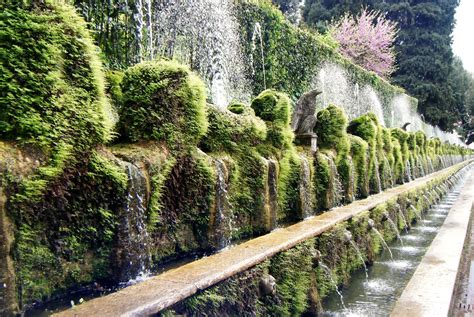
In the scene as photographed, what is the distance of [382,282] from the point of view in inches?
209

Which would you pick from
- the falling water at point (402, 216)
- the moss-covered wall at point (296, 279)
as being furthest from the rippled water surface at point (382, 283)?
the falling water at point (402, 216)

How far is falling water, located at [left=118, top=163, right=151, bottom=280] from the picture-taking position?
2.90 metres

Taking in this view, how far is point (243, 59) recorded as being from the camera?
400 inches

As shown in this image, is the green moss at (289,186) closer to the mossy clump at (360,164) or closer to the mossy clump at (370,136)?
the mossy clump at (360,164)

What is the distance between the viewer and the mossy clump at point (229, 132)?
4.21 meters

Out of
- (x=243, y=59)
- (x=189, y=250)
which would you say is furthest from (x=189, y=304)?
(x=243, y=59)

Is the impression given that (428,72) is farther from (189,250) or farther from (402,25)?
(189,250)

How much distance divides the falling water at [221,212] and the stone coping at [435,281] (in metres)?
1.41

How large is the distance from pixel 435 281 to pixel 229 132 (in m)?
2.28

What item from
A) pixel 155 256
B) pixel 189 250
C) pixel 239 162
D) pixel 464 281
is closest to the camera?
pixel 155 256

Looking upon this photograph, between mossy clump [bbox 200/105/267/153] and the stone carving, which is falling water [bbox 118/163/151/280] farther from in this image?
the stone carving

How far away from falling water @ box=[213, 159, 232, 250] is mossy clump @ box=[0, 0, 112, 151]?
1166 mm

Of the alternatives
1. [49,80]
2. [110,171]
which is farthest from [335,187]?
[49,80]

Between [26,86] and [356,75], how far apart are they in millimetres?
16862
